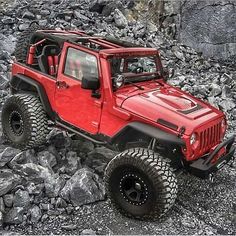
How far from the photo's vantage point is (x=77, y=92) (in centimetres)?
641

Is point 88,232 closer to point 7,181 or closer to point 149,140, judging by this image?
point 7,181

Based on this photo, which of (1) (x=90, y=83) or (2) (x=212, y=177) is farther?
(2) (x=212, y=177)

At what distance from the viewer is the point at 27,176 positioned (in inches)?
238

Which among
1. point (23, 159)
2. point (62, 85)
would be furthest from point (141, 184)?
point (62, 85)

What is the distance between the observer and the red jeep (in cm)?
545

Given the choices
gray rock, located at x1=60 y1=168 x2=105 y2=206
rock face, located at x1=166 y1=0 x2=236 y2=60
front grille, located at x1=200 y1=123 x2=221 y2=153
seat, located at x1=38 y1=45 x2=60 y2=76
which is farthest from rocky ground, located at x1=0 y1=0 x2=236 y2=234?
rock face, located at x1=166 y1=0 x2=236 y2=60

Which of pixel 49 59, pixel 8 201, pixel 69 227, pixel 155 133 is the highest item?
pixel 49 59

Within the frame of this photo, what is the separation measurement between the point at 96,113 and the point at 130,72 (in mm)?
1023

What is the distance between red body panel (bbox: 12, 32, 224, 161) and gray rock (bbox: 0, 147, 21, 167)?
103 centimetres

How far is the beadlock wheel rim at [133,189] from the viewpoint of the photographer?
5434 millimetres

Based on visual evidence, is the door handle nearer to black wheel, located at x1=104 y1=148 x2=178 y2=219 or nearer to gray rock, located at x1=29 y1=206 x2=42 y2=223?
black wheel, located at x1=104 y1=148 x2=178 y2=219

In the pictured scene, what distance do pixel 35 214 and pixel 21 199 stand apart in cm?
31

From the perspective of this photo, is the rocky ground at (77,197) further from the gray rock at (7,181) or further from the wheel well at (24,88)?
the wheel well at (24,88)

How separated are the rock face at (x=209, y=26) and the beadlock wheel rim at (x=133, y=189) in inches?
376
